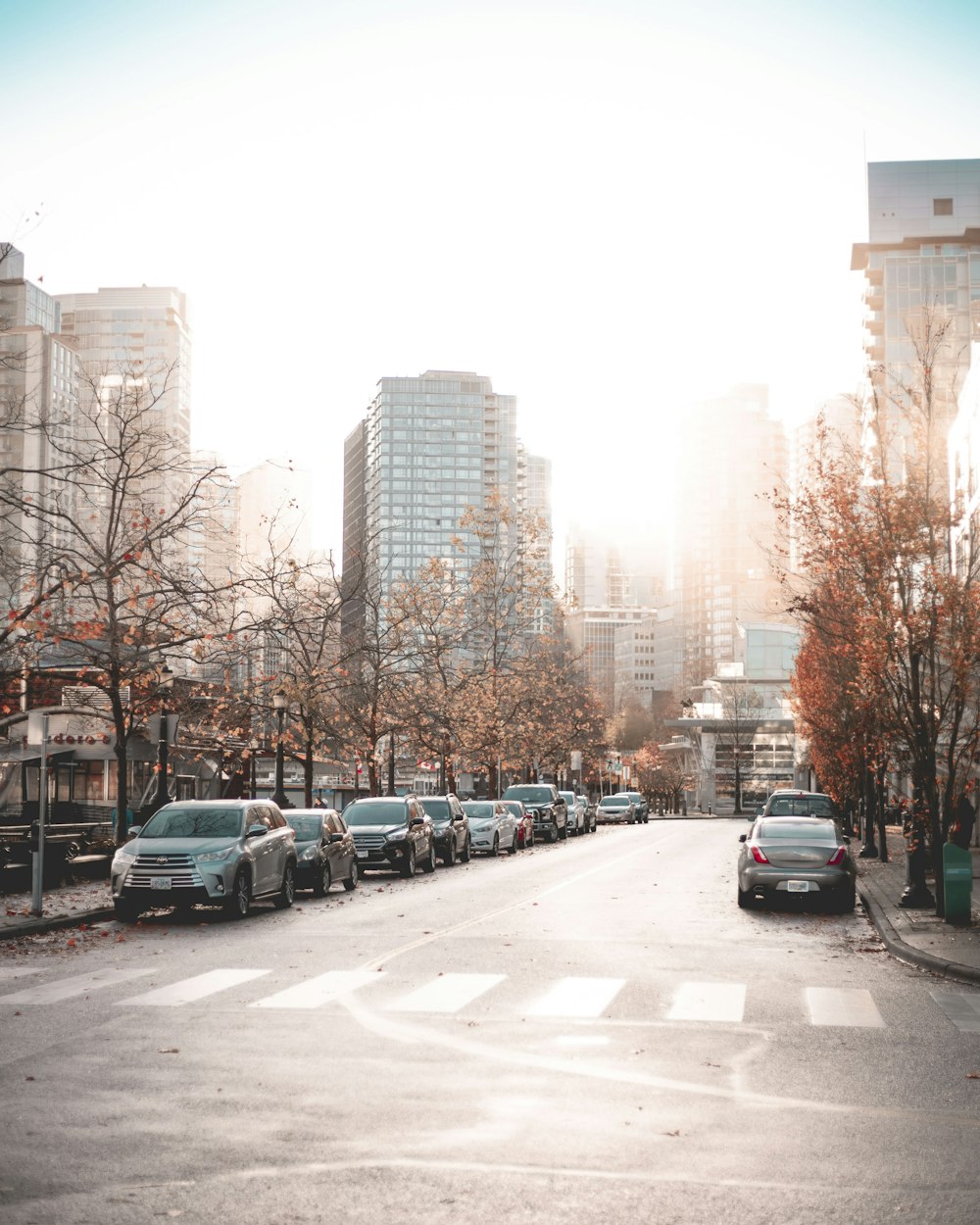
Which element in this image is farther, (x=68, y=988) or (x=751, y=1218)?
(x=68, y=988)

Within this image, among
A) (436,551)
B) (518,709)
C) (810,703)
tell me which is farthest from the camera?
(436,551)

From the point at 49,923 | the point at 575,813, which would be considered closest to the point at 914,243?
the point at 575,813

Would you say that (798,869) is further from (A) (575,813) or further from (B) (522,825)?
(A) (575,813)

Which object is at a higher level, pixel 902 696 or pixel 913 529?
pixel 913 529

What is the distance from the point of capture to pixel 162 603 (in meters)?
24.9

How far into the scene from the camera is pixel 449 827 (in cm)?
3588

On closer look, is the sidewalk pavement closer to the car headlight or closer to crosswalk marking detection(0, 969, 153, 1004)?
the car headlight

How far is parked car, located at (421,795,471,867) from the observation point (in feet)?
117

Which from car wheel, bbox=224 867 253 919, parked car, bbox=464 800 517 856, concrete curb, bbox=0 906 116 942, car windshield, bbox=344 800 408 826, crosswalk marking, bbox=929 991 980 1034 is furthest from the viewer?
parked car, bbox=464 800 517 856

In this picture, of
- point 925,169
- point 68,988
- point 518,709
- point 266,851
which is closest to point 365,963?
point 68,988

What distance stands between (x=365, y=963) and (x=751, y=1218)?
938 centimetres

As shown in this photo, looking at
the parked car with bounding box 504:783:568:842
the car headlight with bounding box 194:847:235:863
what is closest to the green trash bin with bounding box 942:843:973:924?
the car headlight with bounding box 194:847:235:863

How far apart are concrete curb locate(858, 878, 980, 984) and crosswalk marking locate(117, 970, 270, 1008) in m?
7.09

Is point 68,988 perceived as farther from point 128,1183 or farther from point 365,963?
point 128,1183
